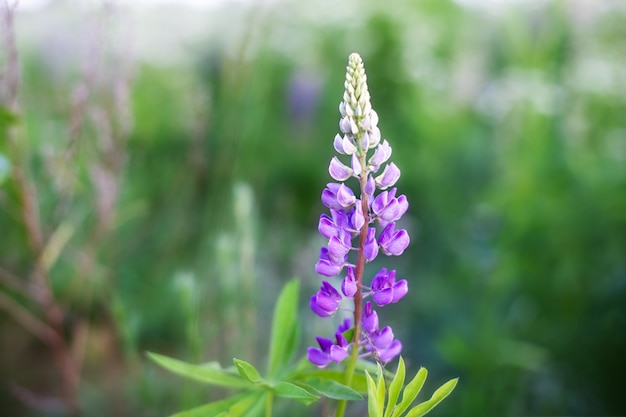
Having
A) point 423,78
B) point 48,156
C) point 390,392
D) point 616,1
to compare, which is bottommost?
point 390,392

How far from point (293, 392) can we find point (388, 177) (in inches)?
10.8

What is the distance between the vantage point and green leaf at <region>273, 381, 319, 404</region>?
0.70m

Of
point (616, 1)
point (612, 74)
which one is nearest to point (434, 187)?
point (612, 74)

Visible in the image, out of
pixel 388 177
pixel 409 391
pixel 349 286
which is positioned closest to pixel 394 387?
pixel 409 391

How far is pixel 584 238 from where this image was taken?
2.26 meters

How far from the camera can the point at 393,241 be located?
0.79 m

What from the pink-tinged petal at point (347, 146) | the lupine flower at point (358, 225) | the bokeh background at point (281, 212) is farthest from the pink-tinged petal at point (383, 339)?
the bokeh background at point (281, 212)

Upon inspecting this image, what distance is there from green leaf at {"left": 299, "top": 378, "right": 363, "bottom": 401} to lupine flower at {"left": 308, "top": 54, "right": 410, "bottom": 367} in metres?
0.03

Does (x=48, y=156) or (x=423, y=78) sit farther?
(x=423, y=78)

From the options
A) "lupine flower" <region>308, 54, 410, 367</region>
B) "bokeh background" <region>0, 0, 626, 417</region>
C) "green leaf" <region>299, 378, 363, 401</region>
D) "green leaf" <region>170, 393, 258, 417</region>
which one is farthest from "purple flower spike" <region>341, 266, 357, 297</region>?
"bokeh background" <region>0, 0, 626, 417</region>

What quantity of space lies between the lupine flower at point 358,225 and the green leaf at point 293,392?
0.04 metres

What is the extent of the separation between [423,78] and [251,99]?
5.30ft

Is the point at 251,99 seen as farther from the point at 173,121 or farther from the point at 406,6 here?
the point at 406,6

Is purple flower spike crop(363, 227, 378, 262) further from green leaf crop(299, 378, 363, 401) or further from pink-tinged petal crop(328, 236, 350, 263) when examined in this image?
green leaf crop(299, 378, 363, 401)
